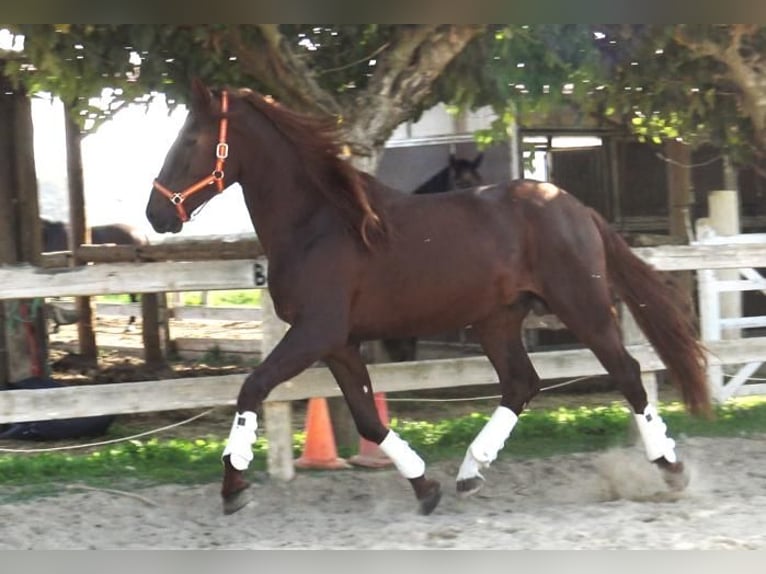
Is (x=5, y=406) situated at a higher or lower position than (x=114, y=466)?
higher

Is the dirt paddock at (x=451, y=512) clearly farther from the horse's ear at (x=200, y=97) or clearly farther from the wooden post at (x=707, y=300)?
the horse's ear at (x=200, y=97)

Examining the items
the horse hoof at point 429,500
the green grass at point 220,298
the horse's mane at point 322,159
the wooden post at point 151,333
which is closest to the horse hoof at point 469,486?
the horse hoof at point 429,500

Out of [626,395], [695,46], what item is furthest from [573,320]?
[695,46]

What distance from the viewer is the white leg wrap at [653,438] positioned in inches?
230

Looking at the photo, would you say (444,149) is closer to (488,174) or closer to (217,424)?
(488,174)

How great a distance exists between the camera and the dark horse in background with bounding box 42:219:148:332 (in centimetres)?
1341

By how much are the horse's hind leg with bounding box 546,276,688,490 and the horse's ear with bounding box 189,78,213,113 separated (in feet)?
7.11

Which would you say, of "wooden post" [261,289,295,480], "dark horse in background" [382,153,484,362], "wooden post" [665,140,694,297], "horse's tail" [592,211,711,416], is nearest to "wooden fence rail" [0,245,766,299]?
"wooden post" [261,289,295,480]

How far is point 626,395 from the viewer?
5980 millimetres

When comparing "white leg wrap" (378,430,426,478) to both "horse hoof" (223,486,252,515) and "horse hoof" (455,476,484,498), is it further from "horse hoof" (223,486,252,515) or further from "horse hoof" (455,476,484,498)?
"horse hoof" (223,486,252,515)

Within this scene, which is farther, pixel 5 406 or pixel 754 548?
pixel 5 406

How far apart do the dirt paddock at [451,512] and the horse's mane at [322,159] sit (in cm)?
156

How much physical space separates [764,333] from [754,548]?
8.03 metres
